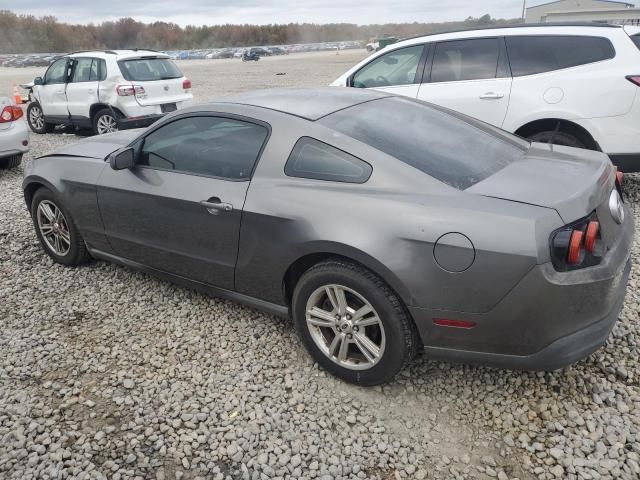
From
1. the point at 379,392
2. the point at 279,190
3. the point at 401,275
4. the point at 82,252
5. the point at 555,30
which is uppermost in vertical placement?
the point at 555,30

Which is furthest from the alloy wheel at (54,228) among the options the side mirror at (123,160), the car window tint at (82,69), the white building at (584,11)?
the white building at (584,11)

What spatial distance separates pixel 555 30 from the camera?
211 inches

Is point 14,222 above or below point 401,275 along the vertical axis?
below

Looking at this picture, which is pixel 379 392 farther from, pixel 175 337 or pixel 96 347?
pixel 96 347

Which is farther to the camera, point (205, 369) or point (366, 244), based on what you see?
point (205, 369)

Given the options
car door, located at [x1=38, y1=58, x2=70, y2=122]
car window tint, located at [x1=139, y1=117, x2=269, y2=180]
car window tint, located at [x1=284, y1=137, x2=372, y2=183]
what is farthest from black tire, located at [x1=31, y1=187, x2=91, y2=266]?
car door, located at [x1=38, y1=58, x2=70, y2=122]

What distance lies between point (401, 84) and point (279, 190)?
3.86m

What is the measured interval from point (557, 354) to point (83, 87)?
393 inches

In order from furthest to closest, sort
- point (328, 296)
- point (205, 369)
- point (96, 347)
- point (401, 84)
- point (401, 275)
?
point (401, 84) < point (96, 347) < point (205, 369) < point (328, 296) < point (401, 275)

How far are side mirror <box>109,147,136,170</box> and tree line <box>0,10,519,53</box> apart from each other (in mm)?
59909

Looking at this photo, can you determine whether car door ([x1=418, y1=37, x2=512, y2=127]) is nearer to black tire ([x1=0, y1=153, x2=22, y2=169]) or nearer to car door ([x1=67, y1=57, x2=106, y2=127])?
black tire ([x1=0, y1=153, x2=22, y2=169])

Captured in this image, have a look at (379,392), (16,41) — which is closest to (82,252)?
(379,392)

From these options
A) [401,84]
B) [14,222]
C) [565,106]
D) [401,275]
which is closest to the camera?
[401,275]

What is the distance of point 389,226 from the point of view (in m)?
2.44
